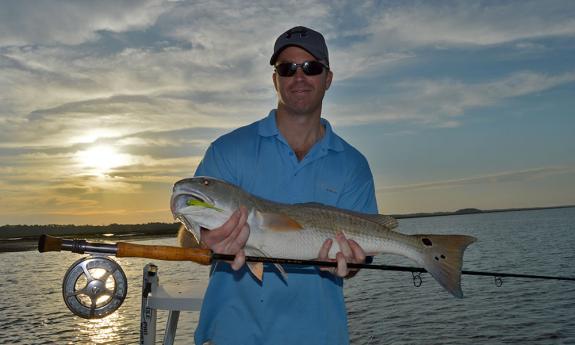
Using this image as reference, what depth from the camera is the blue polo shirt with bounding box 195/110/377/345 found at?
4.62 m

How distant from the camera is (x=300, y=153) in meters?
5.24

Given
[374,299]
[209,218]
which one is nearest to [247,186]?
[209,218]

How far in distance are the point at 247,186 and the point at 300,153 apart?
0.64 metres

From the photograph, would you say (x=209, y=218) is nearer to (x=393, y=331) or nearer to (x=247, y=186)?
(x=247, y=186)

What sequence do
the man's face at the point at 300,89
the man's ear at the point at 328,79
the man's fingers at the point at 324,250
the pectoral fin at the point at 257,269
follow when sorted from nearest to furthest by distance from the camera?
1. the pectoral fin at the point at 257,269
2. the man's fingers at the point at 324,250
3. the man's face at the point at 300,89
4. the man's ear at the point at 328,79

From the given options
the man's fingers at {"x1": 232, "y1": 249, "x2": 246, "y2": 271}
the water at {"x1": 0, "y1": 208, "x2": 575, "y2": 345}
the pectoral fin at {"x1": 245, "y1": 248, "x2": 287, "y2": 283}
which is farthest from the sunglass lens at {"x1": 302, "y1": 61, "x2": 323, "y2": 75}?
the water at {"x1": 0, "y1": 208, "x2": 575, "y2": 345}

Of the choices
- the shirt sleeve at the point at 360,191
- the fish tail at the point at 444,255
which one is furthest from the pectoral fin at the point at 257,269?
the fish tail at the point at 444,255

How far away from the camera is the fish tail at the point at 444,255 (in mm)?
5105

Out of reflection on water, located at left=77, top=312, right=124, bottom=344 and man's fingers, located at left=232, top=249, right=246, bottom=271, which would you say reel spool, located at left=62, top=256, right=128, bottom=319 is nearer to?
man's fingers, located at left=232, top=249, right=246, bottom=271

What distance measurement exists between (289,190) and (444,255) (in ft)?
5.30

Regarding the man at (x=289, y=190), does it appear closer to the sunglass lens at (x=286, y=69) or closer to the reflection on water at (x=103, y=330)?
the sunglass lens at (x=286, y=69)

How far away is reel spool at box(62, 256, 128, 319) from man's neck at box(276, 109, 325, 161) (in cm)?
322

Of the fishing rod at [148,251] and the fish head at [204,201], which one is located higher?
the fish head at [204,201]

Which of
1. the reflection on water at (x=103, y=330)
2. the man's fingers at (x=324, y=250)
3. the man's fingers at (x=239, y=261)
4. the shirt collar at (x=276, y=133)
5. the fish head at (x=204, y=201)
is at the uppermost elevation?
the shirt collar at (x=276, y=133)
